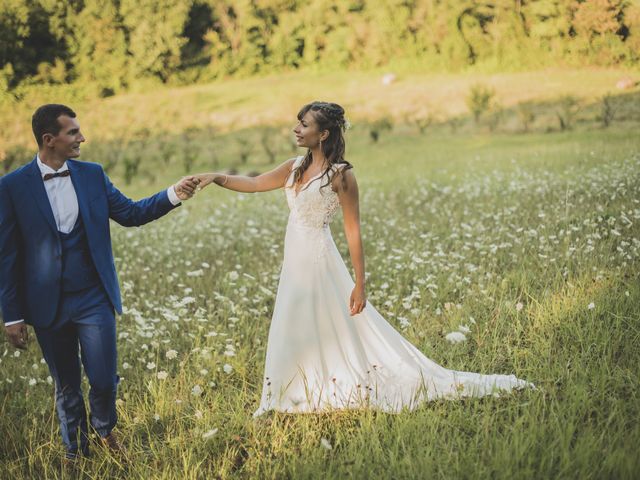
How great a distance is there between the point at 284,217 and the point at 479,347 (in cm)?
592

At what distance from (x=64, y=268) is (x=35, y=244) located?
19 cm

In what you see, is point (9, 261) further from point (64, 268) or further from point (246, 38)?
point (246, 38)

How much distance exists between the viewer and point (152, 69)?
16500 millimetres

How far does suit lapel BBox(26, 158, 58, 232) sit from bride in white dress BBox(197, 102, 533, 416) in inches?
54.5

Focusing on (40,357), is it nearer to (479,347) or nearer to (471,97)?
(479,347)

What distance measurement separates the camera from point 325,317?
13.0 feet

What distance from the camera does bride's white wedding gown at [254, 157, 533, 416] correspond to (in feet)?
12.7

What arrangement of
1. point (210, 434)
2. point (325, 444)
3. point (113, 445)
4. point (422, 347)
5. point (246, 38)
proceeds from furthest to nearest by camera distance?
point (246, 38) → point (422, 347) → point (113, 445) → point (210, 434) → point (325, 444)

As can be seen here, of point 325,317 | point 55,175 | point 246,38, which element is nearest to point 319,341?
point 325,317

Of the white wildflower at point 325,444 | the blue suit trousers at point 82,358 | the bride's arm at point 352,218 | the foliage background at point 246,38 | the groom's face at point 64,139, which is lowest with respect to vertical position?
the white wildflower at point 325,444

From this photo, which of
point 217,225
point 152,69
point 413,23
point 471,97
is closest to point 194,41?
point 152,69

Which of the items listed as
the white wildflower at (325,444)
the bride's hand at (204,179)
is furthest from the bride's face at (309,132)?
the white wildflower at (325,444)

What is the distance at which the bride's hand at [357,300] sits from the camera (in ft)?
12.6

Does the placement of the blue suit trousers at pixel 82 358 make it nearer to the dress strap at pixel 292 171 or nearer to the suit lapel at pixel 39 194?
the suit lapel at pixel 39 194
